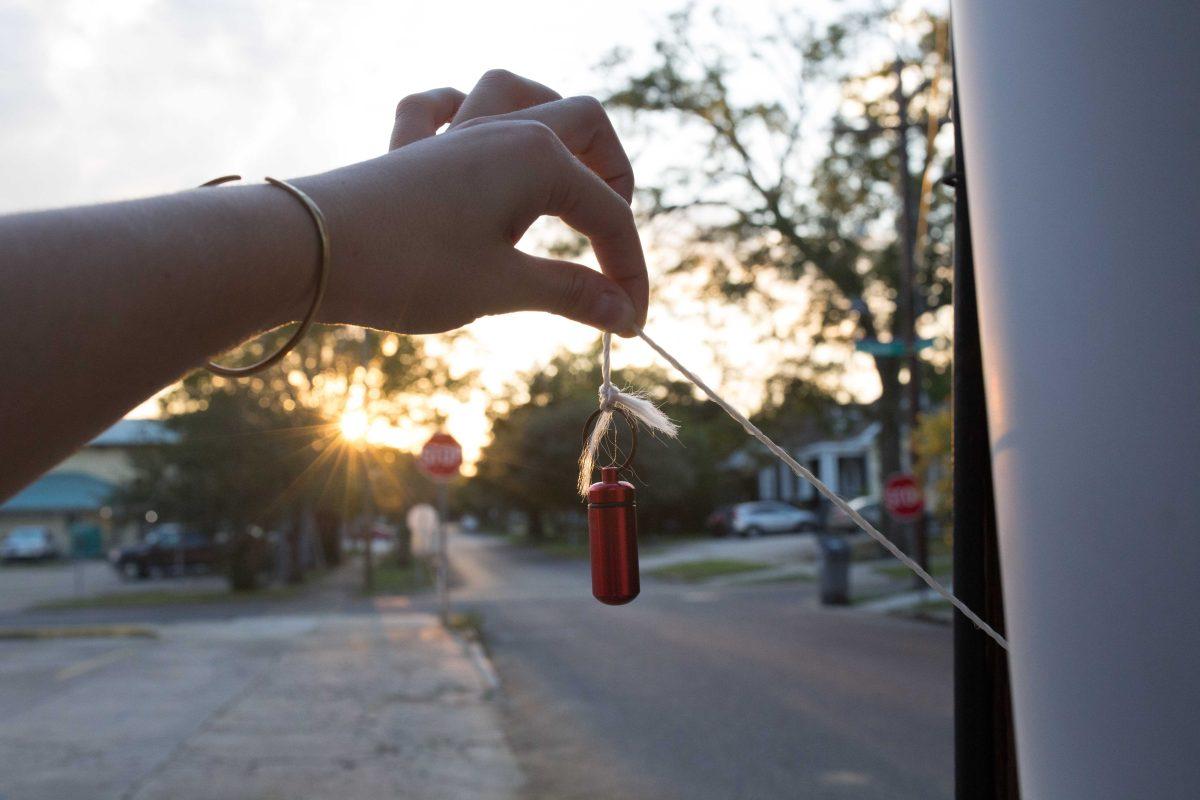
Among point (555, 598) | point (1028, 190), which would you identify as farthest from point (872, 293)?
point (1028, 190)

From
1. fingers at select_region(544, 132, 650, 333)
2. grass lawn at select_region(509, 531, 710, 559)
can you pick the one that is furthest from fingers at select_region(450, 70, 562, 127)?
grass lawn at select_region(509, 531, 710, 559)

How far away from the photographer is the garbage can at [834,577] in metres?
19.2

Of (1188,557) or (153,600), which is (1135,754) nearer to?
(1188,557)

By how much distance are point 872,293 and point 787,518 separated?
23922mm

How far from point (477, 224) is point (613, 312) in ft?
0.85

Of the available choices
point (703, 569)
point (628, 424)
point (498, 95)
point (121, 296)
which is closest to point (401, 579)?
point (703, 569)

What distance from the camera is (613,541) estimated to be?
56.2 inches

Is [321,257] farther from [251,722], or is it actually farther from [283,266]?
[251,722]

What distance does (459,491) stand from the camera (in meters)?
75.1

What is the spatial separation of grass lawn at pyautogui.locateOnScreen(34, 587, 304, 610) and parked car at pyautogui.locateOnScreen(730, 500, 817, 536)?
21.9m

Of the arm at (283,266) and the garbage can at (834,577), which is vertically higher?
the arm at (283,266)

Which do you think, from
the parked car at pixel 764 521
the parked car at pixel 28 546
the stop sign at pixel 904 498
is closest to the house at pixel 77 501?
the parked car at pixel 28 546

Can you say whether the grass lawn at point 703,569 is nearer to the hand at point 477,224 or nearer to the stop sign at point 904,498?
the stop sign at point 904,498

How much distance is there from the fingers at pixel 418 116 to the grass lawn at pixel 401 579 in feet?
83.9
